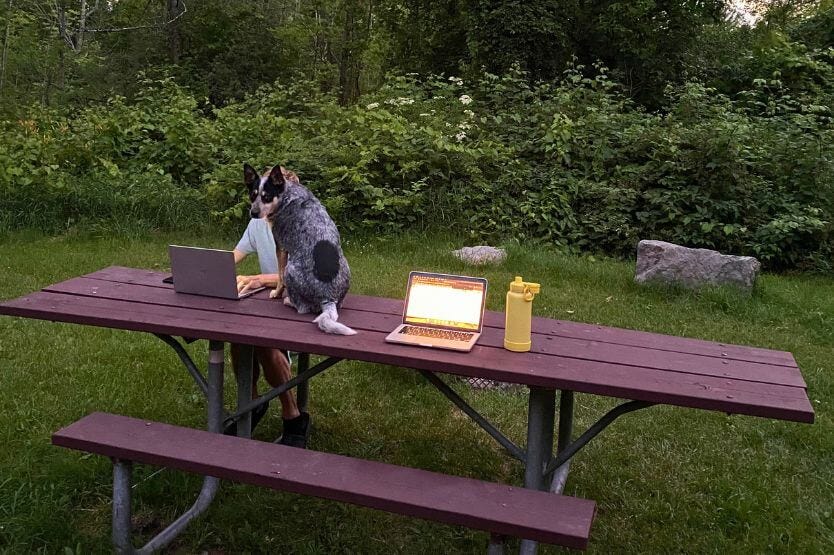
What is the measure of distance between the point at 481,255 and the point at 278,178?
14.5 ft

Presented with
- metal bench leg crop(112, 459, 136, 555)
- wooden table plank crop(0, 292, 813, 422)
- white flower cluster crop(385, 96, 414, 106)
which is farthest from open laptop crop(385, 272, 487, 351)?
white flower cluster crop(385, 96, 414, 106)

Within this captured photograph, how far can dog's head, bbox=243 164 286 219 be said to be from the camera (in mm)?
3033

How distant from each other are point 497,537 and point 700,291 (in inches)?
189

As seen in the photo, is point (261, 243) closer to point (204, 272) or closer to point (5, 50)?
point (204, 272)

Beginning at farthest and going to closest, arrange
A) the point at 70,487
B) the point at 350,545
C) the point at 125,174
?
the point at 125,174 < the point at 70,487 < the point at 350,545

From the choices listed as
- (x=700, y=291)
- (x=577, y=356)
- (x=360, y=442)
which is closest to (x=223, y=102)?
(x=700, y=291)

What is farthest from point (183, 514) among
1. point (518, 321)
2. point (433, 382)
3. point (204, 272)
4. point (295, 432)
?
point (518, 321)

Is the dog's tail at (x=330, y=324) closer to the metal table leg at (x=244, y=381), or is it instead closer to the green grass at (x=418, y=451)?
the metal table leg at (x=244, y=381)

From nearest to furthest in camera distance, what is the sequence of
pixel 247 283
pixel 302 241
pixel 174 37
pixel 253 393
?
1. pixel 302 241
2. pixel 247 283
3. pixel 253 393
4. pixel 174 37

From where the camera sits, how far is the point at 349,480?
2502mm

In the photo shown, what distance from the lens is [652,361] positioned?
2.78 m

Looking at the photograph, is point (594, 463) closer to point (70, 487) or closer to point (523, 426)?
point (523, 426)

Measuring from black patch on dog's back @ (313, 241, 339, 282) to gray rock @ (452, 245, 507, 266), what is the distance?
4.27 metres

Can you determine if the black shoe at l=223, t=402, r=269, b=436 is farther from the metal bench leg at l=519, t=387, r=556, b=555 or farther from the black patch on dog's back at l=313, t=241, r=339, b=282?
the metal bench leg at l=519, t=387, r=556, b=555
